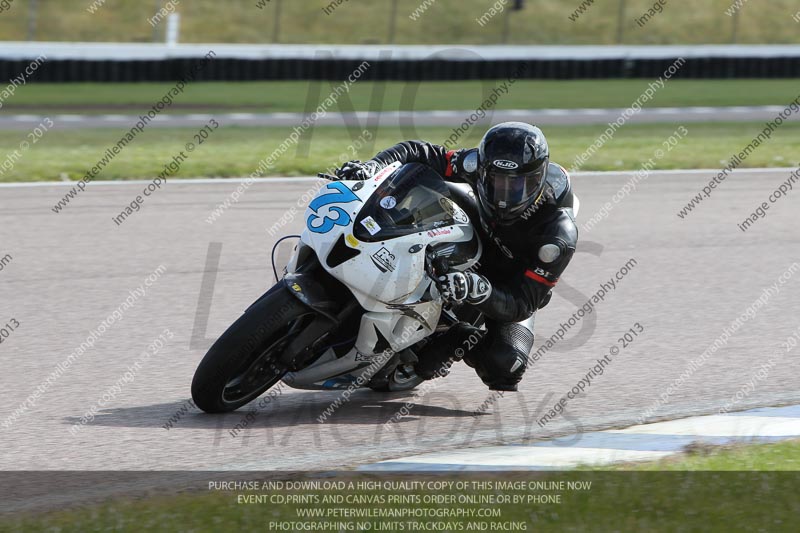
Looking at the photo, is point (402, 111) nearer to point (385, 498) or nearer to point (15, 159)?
point (15, 159)

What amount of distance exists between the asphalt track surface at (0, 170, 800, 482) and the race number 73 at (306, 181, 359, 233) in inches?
37.8

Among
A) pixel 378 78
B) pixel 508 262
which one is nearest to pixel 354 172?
pixel 508 262

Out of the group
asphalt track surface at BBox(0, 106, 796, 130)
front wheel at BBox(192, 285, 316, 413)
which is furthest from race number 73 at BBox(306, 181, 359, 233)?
asphalt track surface at BBox(0, 106, 796, 130)

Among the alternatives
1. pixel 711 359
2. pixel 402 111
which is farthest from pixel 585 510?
pixel 402 111

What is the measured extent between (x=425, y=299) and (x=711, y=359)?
234cm

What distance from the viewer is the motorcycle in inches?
207

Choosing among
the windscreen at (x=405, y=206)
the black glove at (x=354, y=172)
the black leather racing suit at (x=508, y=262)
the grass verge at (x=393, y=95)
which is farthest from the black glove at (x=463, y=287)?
the grass verge at (x=393, y=95)

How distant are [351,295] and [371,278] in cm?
21

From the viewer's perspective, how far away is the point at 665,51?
94.5ft

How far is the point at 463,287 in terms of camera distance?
17.2 ft

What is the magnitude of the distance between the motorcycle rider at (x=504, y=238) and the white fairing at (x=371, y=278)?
130 millimetres

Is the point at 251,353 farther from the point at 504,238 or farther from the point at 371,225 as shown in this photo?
the point at 504,238

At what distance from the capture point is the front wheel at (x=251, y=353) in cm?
518

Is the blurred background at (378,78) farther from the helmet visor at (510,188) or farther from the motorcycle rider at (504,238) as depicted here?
the helmet visor at (510,188)
